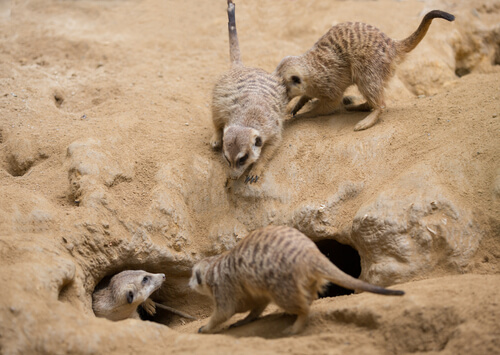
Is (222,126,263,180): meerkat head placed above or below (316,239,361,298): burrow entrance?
above

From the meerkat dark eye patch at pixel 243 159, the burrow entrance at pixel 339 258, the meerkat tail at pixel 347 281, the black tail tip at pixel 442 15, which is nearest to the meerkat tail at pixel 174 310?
the burrow entrance at pixel 339 258

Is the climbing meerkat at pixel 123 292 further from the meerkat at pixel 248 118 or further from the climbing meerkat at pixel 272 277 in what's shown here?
the meerkat at pixel 248 118

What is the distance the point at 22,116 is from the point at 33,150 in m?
0.55

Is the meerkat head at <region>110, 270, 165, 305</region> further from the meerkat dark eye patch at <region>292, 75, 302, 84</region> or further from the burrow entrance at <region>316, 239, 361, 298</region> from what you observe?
the meerkat dark eye patch at <region>292, 75, 302, 84</region>

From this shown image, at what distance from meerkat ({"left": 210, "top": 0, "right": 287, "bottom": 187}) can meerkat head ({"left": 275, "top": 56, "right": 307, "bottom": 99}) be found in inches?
2.7

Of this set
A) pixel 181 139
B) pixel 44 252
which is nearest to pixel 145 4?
pixel 181 139

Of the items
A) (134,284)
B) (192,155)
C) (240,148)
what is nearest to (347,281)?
(240,148)

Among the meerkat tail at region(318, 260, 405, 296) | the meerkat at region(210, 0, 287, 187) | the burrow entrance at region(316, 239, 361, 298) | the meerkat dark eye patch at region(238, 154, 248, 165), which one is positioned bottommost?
the burrow entrance at region(316, 239, 361, 298)

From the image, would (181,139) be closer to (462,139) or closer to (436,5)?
(462,139)

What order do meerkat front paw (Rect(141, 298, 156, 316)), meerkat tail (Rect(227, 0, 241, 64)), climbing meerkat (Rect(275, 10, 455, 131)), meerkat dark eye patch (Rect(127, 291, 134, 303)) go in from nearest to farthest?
meerkat dark eye patch (Rect(127, 291, 134, 303))
climbing meerkat (Rect(275, 10, 455, 131))
meerkat front paw (Rect(141, 298, 156, 316))
meerkat tail (Rect(227, 0, 241, 64))

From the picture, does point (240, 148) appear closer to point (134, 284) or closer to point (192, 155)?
point (192, 155)

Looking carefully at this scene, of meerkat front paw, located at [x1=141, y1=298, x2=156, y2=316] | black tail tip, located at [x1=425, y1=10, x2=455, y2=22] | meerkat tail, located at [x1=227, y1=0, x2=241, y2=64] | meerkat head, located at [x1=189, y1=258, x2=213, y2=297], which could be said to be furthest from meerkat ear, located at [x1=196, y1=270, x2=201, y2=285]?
black tail tip, located at [x1=425, y1=10, x2=455, y2=22]

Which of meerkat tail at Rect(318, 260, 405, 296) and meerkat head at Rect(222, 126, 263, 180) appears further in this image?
meerkat head at Rect(222, 126, 263, 180)

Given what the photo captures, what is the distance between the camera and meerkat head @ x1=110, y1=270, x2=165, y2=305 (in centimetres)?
389
